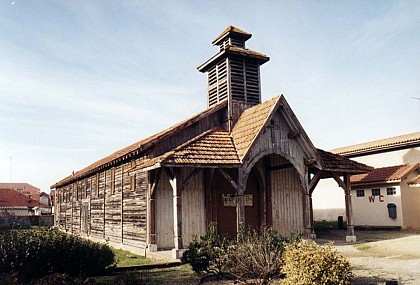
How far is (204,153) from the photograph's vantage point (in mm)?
15812

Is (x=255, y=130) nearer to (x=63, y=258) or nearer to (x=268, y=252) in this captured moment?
(x=268, y=252)

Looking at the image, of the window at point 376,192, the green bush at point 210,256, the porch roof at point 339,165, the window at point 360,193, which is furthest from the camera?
the window at point 360,193

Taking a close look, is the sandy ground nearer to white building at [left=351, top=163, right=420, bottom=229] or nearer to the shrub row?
the shrub row

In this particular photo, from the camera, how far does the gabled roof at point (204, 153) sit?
1469 cm

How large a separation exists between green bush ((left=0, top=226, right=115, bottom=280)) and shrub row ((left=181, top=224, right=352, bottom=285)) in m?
2.55

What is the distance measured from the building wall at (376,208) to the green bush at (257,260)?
1673cm

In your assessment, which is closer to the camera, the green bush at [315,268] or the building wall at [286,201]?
the green bush at [315,268]

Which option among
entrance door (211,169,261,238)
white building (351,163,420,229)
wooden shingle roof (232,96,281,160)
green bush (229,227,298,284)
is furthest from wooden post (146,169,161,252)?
white building (351,163,420,229)

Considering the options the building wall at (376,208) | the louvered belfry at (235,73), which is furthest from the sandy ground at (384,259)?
the louvered belfry at (235,73)

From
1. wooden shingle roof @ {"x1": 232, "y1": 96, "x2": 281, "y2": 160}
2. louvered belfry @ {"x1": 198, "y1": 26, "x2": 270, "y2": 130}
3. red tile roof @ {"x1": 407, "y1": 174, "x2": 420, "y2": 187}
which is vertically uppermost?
louvered belfry @ {"x1": 198, "y1": 26, "x2": 270, "y2": 130}

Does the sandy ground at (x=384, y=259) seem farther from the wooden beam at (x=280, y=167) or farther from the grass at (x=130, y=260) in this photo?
the grass at (x=130, y=260)

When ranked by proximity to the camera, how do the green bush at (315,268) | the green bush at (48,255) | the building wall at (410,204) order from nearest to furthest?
1. the green bush at (315,268)
2. the green bush at (48,255)
3. the building wall at (410,204)

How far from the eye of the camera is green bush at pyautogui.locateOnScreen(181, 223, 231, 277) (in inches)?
415

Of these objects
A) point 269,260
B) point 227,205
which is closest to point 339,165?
point 227,205
